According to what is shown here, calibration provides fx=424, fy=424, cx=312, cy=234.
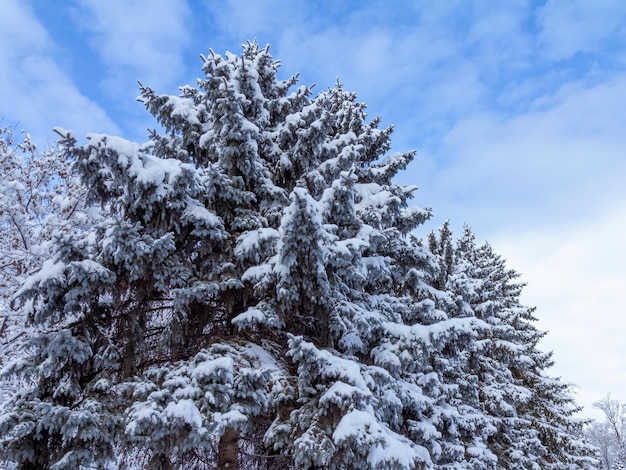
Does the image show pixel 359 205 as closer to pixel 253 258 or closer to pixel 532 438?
pixel 253 258

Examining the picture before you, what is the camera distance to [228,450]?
6262 mm

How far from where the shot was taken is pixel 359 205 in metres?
9.12

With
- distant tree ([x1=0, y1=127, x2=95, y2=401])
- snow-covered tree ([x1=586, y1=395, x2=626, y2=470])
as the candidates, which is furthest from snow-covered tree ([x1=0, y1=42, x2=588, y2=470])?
snow-covered tree ([x1=586, y1=395, x2=626, y2=470])

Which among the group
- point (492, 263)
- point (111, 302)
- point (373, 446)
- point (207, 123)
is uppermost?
point (492, 263)

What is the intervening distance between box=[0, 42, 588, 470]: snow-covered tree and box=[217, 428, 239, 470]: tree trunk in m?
0.02

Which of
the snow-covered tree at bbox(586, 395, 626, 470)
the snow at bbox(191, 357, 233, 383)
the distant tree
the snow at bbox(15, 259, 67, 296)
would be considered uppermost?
the snow-covered tree at bbox(586, 395, 626, 470)

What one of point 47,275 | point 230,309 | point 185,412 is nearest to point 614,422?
point 230,309

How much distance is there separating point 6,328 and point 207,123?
23.1 feet

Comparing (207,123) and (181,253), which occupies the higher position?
(207,123)

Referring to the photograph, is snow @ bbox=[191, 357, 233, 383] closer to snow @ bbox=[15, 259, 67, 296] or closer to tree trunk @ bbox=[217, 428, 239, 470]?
tree trunk @ bbox=[217, 428, 239, 470]

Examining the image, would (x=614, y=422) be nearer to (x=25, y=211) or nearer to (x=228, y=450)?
(x=228, y=450)

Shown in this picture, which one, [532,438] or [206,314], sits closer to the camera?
[206,314]

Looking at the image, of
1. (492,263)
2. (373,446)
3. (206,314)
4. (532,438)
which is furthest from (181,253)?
(492,263)

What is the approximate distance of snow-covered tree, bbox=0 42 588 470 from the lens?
199 inches
